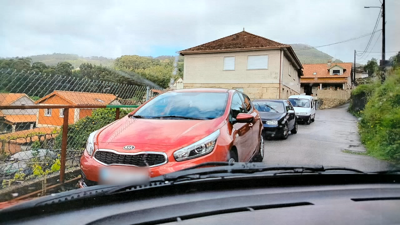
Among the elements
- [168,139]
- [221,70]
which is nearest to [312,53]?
[221,70]

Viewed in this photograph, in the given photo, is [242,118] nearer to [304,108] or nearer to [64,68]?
[64,68]

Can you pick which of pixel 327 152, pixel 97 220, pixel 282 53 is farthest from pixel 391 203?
pixel 282 53

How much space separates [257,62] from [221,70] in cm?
81

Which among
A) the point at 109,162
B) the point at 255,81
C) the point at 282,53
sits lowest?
the point at 109,162

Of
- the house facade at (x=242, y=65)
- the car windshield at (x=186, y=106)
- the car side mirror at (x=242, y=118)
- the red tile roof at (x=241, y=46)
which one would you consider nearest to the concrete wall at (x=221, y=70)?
the house facade at (x=242, y=65)

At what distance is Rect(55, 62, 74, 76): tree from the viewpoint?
4.27 metres

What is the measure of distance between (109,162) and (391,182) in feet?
7.25

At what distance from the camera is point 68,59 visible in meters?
4.34

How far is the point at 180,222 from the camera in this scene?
1326 mm

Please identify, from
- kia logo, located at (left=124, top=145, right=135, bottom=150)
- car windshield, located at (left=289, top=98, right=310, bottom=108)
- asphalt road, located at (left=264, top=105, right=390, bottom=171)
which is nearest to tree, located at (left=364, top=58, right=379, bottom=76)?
asphalt road, located at (left=264, top=105, right=390, bottom=171)

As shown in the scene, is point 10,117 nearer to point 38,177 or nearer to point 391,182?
point 38,177

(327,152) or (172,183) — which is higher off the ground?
(172,183)

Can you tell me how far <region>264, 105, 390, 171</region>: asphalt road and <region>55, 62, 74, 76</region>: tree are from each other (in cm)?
294

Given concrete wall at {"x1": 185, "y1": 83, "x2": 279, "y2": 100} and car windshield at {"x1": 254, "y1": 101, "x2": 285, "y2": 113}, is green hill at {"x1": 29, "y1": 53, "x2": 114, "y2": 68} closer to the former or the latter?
concrete wall at {"x1": 185, "y1": 83, "x2": 279, "y2": 100}
